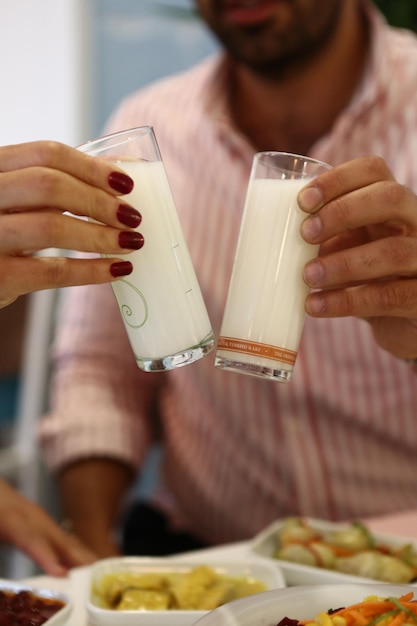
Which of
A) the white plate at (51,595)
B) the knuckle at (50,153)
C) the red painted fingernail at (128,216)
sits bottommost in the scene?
the white plate at (51,595)

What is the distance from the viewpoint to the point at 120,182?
0.96m

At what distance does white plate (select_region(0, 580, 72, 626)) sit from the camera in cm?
96

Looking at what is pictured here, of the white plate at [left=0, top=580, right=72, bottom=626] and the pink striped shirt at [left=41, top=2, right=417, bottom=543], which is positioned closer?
the white plate at [left=0, top=580, right=72, bottom=626]

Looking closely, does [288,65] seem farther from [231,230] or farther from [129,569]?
[129,569]

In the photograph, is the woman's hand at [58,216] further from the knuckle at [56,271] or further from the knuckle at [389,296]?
the knuckle at [389,296]

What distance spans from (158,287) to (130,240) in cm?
8

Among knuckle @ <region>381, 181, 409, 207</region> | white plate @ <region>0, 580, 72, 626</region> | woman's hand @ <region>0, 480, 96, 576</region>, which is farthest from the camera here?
woman's hand @ <region>0, 480, 96, 576</region>

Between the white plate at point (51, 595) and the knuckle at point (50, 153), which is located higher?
the knuckle at point (50, 153)

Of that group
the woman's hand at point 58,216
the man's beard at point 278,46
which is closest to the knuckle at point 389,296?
the woman's hand at point 58,216

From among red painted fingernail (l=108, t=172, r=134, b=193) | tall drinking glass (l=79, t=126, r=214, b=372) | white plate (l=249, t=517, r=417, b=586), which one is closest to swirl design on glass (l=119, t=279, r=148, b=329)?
tall drinking glass (l=79, t=126, r=214, b=372)

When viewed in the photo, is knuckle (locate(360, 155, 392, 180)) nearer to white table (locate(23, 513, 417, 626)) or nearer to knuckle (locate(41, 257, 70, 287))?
knuckle (locate(41, 257, 70, 287))

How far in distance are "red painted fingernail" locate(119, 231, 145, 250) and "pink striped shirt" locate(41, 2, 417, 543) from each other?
0.95 metres

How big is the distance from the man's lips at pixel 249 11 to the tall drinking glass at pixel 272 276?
36.2 inches

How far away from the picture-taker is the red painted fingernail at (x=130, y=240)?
3.17ft
